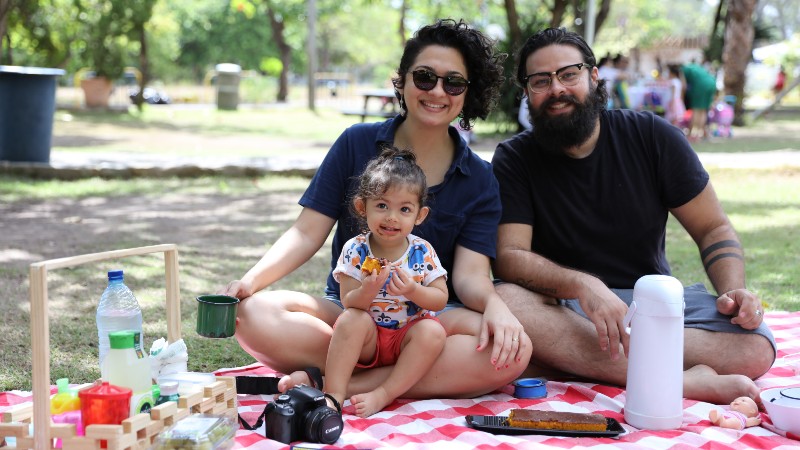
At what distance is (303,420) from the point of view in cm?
271

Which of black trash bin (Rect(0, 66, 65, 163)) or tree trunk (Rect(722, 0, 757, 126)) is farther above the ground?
tree trunk (Rect(722, 0, 757, 126))

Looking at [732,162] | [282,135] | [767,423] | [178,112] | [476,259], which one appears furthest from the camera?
[178,112]

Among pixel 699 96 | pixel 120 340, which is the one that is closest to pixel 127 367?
pixel 120 340

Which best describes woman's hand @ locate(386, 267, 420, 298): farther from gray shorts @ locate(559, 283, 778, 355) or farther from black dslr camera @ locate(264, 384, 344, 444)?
gray shorts @ locate(559, 283, 778, 355)

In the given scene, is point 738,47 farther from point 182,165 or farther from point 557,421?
point 557,421

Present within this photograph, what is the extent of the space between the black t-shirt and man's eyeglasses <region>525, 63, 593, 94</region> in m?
0.27

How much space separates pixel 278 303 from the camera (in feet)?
10.5

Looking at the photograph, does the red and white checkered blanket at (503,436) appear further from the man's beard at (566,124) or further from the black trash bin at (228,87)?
the black trash bin at (228,87)

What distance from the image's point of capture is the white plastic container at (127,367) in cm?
250

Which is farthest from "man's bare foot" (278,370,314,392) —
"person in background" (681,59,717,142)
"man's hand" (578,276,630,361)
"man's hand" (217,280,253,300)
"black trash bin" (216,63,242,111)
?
"black trash bin" (216,63,242,111)

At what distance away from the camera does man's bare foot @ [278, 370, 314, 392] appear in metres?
3.15

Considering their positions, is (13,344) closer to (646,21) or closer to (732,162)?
(732,162)

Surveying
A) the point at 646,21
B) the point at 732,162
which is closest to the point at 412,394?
the point at 732,162

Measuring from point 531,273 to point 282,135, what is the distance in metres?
13.3
